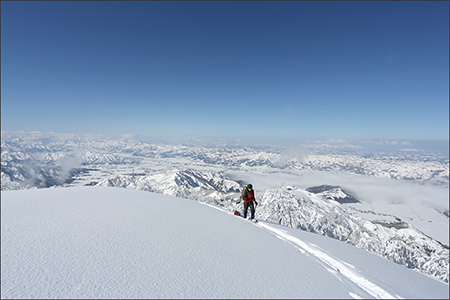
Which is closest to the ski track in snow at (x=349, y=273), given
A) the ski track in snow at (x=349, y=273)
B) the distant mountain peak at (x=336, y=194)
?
the ski track in snow at (x=349, y=273)

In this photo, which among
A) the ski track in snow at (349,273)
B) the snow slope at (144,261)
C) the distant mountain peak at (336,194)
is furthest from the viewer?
the distant mountain peak at (336,194)

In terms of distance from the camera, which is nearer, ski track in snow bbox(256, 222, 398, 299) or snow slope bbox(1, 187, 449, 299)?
snow slope bbox(1, 187, 449, 299)

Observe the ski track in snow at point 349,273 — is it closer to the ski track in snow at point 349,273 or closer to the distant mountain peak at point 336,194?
the ski track in snow at point 349,273

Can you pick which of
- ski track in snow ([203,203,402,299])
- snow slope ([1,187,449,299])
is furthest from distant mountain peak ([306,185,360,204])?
snow slope ([1,187,449,299])

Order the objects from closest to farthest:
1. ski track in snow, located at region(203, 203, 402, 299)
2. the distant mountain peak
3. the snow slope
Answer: the snow slope
ski track in snow, located at region(203, 203, 402, 299)
the distant mountain peak

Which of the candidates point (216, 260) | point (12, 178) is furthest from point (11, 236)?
point (12, 178)

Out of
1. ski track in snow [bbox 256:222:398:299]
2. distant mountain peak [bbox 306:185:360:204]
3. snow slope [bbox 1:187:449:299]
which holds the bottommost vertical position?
distant mountain peak [bbox 306:185:360:204]

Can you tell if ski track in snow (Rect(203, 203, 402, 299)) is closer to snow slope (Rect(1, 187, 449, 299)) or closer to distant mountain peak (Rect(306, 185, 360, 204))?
snow slope (Rect(1, 187, 449, 299))

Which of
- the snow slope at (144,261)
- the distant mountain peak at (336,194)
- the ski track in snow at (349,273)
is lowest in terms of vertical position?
the distant mountain peak at (336,194)

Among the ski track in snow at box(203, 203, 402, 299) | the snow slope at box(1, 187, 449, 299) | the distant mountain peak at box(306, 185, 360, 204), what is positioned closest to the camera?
the snow slope at box(1, 187, 449, 299)
